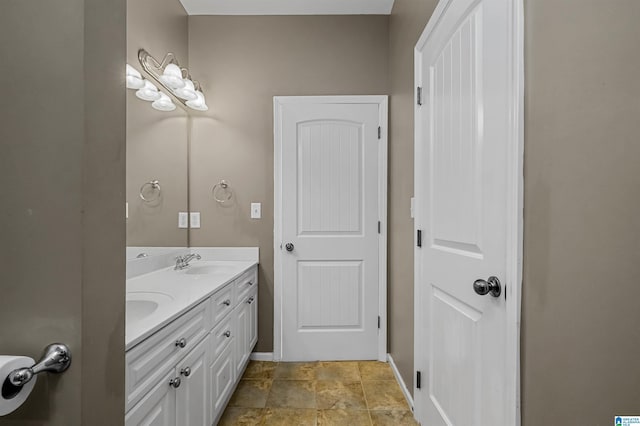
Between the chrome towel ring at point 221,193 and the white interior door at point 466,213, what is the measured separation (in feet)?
5.06

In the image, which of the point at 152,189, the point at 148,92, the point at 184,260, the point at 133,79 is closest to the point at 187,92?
the point at 148,92

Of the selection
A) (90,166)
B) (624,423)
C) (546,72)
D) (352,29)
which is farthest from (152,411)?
(352,29)

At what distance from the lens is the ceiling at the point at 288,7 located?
2.38 metres

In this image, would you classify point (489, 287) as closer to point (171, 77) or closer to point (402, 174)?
point (402, 174)

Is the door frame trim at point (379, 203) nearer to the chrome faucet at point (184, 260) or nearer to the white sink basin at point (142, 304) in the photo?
the chrome faucet at point (184, 260)

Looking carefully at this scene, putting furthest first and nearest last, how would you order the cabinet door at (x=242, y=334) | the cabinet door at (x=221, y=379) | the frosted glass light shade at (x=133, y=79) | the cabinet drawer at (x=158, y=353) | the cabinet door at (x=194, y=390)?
the cabinet door at (x=242, y=334) → the frosted glass light shade at (x=133, y=79) → the cabinet door at (x=221, y=379) → the cabinet door at (x=194, y=390) → the cabinet drawer at (x=158, y=353)

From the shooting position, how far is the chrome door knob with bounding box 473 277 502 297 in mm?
990

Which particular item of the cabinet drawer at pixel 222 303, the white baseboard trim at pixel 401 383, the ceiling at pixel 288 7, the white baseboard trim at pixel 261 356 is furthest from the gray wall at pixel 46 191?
the ceiling at pixel 288 7

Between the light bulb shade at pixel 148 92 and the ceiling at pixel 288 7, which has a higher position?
the ceiling at pixel 288 7

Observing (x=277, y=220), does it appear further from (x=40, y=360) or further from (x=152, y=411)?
(x=40, y=360)

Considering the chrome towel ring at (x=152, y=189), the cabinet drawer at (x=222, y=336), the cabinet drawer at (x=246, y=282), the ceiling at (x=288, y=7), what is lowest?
the cabinet drawer at (x=222, y=336)

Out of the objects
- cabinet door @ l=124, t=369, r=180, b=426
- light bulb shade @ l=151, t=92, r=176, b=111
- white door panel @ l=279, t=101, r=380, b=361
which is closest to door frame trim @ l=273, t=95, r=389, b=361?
white door panel @ l=279, t=101, r=380, b=361

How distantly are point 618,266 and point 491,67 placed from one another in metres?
0.73

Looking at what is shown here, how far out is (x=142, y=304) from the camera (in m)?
1.33
